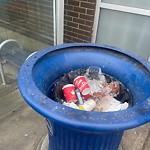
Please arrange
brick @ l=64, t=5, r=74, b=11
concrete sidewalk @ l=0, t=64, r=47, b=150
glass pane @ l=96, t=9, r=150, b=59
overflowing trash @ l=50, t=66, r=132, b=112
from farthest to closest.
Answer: brick @ l=64, t=5, r=74, b=11, glass pane @ l=96, t=9, r=150, b=59, concrete sidewalk @ l=0, t=64, r=47, b=150, overflowing trash @ l=50, t=66, r=132, b=112

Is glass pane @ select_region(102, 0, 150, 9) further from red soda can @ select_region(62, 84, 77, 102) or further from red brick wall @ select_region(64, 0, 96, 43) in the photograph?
red soda can @ select_region(62, 84, 77, 102)

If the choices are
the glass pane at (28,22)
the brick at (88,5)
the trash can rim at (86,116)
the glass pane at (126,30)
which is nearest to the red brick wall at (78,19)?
the brick at (88,5)

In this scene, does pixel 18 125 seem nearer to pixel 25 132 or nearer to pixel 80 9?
pixel 25 132

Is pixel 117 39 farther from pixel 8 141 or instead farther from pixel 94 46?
pixel 8 141

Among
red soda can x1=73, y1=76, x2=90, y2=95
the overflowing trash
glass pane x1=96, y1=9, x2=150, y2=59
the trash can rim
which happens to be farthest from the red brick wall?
the trash can rim

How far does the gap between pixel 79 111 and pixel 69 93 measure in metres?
0.36

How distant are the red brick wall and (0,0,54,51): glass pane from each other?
0.28 meters

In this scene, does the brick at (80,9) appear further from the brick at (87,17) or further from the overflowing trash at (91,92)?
the overflowing trash at (91,92)

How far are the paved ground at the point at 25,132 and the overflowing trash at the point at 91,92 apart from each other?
2.69 ft

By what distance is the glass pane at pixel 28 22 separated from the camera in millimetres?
2670

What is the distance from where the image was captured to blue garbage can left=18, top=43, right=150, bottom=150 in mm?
920

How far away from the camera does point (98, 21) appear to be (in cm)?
262

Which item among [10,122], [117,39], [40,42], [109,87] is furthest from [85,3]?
[10,122]

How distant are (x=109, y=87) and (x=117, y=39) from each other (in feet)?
4.50
